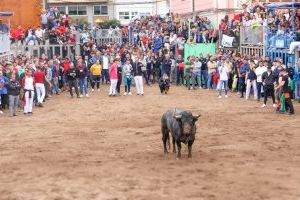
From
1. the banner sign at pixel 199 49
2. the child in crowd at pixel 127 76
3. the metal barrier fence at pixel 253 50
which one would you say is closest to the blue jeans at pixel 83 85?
the child in crowd at pixel 127 76

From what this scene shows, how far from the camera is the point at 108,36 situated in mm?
44250

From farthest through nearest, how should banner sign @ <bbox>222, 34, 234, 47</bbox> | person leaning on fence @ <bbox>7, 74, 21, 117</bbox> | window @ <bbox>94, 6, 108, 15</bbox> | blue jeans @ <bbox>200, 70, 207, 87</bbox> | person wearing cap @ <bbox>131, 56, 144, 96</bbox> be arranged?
window @ <bbox>94, 6, 108, 15</bbox>, banner sign @ <bbox>222, 34, 234, 47</bbox>, blue jeans @ <bbox>200, 70, 207, 87</bbox>, person wearing cap @ <bbox>131, 56, 144, 96</bbox>, person leaning on fence @ <bbox>7, 74, 21, 117</bbox>

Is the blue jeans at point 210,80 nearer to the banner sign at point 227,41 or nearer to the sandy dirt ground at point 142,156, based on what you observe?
the banner sign at point 227,41

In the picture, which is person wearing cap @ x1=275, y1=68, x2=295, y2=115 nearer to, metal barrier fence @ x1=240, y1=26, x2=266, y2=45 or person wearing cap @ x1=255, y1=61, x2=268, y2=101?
person wearing cap @ x1=255, y1=61, x2=268, y2=101

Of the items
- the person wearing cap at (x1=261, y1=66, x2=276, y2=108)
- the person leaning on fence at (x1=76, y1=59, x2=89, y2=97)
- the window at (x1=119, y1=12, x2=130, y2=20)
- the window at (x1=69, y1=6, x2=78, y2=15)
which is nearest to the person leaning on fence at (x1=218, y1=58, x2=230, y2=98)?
the person wearing cap at (x1=261, y1=66, x2=276, y2=108)

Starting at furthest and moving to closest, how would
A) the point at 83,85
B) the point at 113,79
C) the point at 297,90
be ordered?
1. the point at 83,85
2. the point at 113,79
3. the point at 297,90

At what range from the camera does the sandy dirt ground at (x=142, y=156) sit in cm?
1122

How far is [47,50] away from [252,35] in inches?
419

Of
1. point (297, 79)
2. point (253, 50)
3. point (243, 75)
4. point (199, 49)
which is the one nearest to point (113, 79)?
point (243, 75)

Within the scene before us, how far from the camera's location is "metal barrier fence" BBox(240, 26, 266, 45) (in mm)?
29761

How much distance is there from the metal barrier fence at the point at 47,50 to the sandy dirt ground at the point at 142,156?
1056cm

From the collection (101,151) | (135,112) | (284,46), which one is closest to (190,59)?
(284,46)

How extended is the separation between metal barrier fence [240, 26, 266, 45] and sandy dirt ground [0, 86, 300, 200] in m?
7.46

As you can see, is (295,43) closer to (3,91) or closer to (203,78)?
(203,78)
